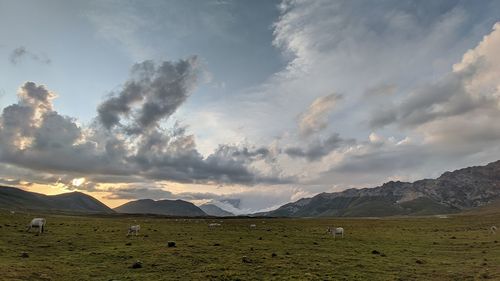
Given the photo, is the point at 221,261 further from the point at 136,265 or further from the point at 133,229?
the point at 133,229

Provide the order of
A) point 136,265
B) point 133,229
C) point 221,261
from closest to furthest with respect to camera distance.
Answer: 1. point 136,265
2. point 221,261
3. point 133,229

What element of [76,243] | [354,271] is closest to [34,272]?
[76,243]

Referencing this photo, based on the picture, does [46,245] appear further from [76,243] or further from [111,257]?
[111,257]

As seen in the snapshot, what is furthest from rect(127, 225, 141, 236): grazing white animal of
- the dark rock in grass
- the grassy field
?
the dark rock in grass

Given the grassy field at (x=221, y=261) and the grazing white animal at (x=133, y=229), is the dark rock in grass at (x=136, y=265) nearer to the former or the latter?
the grassy field at (x=221, y=261)

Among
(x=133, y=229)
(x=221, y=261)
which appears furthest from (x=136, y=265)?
(x=133, y=229)

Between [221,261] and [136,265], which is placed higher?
[136,265]

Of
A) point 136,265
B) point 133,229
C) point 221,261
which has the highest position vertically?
point 133,229

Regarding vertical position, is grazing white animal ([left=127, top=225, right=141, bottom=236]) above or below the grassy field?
above

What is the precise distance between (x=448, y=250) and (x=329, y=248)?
15.6 meters

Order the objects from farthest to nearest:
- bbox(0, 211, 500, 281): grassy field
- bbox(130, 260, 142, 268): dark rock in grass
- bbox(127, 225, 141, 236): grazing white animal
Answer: bbox(127, 225, 141, 236): grazing white animal < bbox(130, 260, 142, 268): dark rock in grass < bbox(0, 211, 500, 281): grassy field

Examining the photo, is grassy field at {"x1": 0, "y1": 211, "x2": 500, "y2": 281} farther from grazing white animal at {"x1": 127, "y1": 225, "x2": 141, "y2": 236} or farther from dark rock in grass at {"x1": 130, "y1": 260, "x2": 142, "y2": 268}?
grazing white animal at {"x1": 127, "y1": 225, "x2": 141, "y2": 236}

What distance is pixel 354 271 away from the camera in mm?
28984

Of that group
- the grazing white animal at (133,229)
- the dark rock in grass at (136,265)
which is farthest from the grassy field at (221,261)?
the grazing white animal at (133,229)
